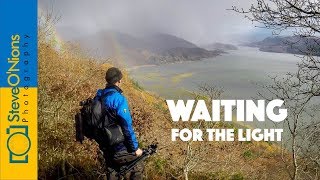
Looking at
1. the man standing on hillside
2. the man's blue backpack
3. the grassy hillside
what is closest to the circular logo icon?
the man's blue backpack

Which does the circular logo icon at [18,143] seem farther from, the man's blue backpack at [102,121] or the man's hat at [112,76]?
the man's hat at [112,76]

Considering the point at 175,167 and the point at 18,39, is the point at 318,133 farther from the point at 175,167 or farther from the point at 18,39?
the point at 18,39

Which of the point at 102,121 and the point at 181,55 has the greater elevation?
the point at 181,55

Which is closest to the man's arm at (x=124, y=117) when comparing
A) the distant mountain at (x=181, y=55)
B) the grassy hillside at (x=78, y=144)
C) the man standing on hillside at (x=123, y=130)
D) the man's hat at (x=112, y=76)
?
the man standing on hillside at (x=123, y=130)

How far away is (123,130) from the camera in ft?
15.9

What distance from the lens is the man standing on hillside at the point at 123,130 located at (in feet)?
15.8

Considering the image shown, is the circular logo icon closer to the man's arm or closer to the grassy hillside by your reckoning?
the grassy hillside

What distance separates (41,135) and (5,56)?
361cm

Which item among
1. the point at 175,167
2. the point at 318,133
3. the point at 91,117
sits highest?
the point at 91,117

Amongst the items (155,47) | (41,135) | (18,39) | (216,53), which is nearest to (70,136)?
(41,135)

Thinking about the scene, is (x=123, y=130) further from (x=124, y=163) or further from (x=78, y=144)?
(x=78, y=144)

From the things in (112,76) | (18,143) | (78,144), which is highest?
(112,76)

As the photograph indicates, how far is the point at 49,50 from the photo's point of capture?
40.0ft

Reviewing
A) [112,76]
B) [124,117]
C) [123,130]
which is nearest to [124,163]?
[123,130]
